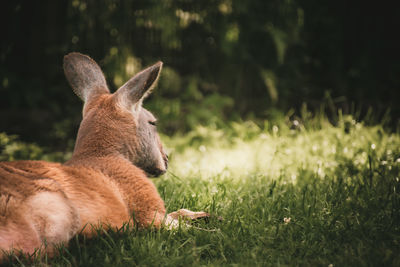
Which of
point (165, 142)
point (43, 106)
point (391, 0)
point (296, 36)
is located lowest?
point (165, 142)

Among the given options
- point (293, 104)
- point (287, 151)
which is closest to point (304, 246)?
point (287, 151)

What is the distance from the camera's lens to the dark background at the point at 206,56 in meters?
6.42

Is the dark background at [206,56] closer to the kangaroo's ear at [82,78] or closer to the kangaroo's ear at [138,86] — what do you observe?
the kangaroo's ear at [82,78]

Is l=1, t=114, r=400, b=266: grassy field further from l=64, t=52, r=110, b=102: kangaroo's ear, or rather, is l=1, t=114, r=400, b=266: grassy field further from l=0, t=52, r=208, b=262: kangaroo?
l=64, t=52, r=110, b=102: kangaroo's ear

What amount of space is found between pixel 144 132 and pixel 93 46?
158 inches

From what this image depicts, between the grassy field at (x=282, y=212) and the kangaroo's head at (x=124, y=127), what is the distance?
0.48m

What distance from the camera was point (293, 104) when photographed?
7.06m

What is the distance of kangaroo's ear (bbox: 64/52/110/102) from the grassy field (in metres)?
1.12

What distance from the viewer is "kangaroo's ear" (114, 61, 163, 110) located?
9.84 feet

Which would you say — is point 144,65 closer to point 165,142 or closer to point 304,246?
point 165,142

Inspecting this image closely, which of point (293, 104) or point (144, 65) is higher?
point (144, 65)

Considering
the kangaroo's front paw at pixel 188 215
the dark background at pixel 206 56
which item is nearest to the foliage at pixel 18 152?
the dark background at pixel 206 56

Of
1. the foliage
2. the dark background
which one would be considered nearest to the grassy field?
the foliage

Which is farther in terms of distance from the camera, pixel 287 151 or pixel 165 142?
pixel 165 142
